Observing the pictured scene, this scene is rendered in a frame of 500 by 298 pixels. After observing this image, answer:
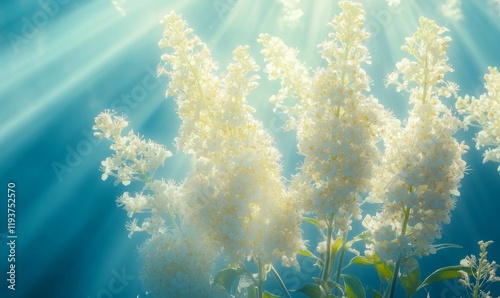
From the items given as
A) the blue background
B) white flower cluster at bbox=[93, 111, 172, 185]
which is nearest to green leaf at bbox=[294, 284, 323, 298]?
white flower cluster at bbox=[93, 111, 172, 185]

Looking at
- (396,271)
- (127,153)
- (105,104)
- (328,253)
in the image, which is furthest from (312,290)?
(105,104)

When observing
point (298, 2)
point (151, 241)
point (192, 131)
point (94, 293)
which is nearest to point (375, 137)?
point (192, 131)

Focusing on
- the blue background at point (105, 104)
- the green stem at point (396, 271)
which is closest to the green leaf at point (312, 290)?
the green stem at point (396, 271)

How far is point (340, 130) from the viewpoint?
127 cm

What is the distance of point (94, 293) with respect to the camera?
3363 mm

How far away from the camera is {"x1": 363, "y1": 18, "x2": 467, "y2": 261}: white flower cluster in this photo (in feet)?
4.00

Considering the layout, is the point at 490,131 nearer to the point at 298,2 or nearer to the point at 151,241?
the point at 151,241

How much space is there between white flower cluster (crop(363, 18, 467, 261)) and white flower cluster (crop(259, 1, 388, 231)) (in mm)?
75

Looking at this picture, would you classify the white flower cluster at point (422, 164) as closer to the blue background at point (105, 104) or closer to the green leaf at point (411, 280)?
the green leaf at point (411, 280)

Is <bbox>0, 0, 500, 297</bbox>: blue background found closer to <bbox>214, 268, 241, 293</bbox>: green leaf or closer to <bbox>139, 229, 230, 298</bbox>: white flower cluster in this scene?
<bbox>214, 268, 241, 293</bbox>: green leaf

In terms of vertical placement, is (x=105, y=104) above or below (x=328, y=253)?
above

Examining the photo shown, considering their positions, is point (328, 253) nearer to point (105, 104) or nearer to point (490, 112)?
point (490, 112)

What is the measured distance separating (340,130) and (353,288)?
1.60ft

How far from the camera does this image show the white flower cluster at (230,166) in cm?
131
